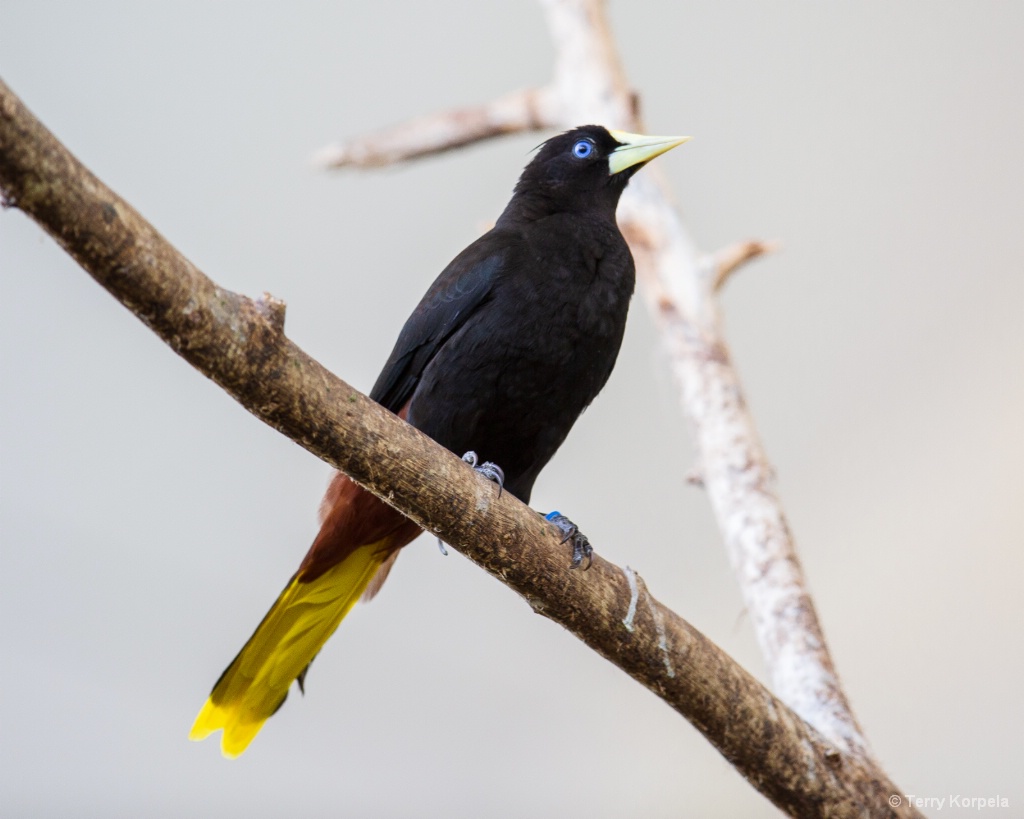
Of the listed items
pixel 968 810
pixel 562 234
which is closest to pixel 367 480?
pixel 562 234

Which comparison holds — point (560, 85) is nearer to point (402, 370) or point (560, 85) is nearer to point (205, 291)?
point (402, 370)

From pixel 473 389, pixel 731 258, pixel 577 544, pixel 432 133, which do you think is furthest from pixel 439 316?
pixel 432 133

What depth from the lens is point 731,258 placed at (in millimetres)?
4273

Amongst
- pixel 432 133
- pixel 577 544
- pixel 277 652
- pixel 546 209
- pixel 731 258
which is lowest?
pixel 277 652

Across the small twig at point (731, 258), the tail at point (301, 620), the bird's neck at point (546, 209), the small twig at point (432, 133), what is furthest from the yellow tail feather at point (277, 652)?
the small twig at point (432, 133)

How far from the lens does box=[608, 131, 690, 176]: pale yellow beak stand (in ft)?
11.1

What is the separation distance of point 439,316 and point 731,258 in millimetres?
1828

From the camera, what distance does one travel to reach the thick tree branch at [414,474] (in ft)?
5.16

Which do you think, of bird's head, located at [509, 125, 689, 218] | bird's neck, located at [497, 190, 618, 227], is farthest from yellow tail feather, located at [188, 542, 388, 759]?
bird's head, located at [509, 125, 689, 218]

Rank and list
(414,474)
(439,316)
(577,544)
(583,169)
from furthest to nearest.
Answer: (583,169) → (439,316) → (577,544) → (414,474)

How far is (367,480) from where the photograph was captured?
6.69 ft

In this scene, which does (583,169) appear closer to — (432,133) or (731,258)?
(731,258)

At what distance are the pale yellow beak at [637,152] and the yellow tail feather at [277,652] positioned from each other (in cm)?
147

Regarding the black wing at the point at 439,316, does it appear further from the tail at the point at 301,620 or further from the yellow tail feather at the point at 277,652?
the yellow tail feather at the point at 277,652
